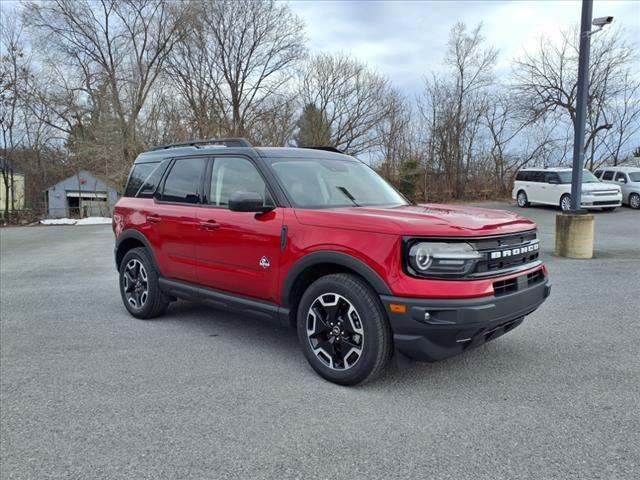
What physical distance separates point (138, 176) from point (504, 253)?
4.25 meters

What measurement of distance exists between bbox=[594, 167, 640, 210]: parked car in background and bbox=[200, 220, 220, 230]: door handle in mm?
20565

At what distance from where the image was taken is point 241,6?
122 feet

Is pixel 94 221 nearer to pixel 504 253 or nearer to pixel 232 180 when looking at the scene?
pixel 232 180

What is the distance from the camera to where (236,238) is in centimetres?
414

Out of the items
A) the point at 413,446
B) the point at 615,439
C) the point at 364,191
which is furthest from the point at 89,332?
the point at 615,439

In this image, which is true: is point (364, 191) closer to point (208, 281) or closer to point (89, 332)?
point (208, 281)

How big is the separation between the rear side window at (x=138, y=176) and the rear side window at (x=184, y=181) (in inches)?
18.9

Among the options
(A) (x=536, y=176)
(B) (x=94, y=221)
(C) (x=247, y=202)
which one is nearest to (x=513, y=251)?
(C) (x=247, y=202)

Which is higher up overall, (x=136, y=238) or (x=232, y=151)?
(x=232, y=151)

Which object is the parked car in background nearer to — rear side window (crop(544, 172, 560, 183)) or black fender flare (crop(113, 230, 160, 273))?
rear side window (crop(544, 172, 560, 183))

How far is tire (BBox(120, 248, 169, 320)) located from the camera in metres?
5.24

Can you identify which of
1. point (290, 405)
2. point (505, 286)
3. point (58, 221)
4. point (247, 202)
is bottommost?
point (290, 405)

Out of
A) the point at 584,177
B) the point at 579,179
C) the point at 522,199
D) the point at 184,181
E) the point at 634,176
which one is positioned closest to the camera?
the point at 184,181

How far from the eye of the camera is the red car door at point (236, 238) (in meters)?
3.90
